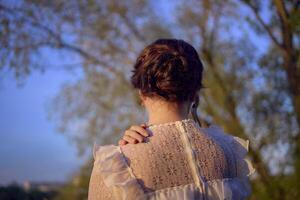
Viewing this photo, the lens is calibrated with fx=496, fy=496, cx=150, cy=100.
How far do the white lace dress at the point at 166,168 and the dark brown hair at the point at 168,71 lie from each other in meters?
0.14

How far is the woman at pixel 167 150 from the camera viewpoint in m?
1.88

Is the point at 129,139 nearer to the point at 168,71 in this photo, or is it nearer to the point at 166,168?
the point at 166,168

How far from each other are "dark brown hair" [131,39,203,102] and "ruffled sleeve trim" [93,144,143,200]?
30 centimetres

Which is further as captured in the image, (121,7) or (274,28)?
(121,7)

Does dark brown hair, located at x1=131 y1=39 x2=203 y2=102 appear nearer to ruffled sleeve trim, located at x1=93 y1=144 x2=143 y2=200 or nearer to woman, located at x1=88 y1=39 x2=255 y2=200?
woman, located at x1=88 y1=39 x2=255 y2=200

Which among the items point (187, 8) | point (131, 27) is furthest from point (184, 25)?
point (131, 27)

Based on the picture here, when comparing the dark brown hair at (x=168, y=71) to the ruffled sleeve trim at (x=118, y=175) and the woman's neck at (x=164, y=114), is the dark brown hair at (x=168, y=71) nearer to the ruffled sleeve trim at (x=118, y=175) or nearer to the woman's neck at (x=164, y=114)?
the woman's neck at (x=164, y=114)

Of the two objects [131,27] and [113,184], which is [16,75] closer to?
[131,27]

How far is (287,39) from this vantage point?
779cm

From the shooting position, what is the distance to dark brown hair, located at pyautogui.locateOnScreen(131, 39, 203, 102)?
1950 millimetres

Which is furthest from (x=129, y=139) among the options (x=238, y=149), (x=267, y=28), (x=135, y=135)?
(x=267, y=28)

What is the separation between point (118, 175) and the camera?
186 centimetres

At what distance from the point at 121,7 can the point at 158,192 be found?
31.4 feet

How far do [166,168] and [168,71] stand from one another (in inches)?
14.8
